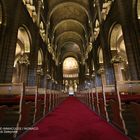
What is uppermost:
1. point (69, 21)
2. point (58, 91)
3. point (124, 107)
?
point (69, 21)

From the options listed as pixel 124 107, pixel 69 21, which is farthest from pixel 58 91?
pixel 69 21

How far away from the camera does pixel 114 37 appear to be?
47.3 feet

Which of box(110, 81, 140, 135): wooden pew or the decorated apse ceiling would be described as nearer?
box(110, 81, 140, 135): wooden pew

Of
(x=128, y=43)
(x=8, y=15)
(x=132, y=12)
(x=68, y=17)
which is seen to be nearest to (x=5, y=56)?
(x=8, y=15)

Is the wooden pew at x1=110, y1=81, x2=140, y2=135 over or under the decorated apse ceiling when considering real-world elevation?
under

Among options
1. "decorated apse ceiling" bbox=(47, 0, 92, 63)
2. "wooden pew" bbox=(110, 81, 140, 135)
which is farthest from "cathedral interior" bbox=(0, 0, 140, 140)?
"decorated apse ceiling" bbox=(47, 0, 92, 63)

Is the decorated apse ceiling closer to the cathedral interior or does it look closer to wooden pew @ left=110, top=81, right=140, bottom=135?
the cathedral interior

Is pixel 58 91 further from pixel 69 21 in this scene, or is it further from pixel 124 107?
pixel 69 21

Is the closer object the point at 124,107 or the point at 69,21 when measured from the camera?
the point at 124,107

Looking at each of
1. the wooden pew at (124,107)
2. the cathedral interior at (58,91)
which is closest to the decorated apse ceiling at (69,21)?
the cathedral interior at (58,91)

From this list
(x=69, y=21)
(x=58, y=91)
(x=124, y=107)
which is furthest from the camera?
(x=69, y=21)

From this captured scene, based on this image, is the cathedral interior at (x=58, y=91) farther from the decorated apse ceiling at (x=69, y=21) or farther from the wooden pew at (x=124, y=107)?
the decorated apse ceiling at (x=69, y=21)

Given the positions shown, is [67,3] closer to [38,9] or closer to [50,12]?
[50,12]

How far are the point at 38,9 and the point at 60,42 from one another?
21470 mm
